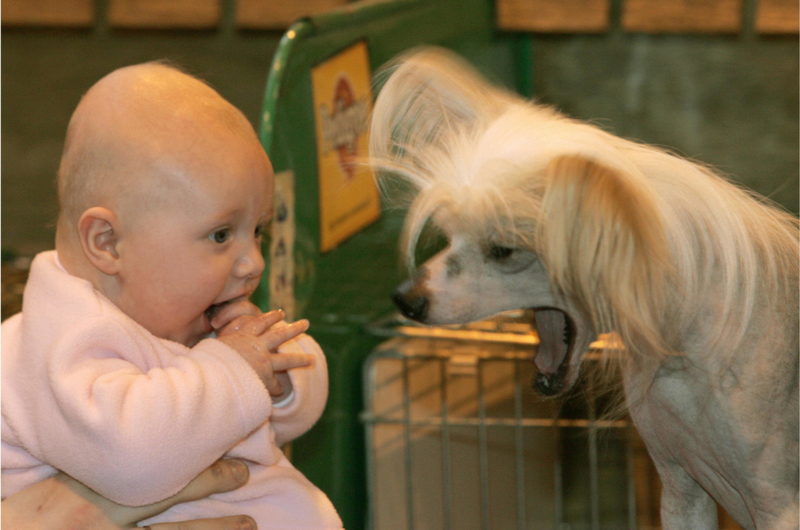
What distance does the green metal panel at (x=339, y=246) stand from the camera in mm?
1267

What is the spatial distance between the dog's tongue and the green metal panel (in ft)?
1.31

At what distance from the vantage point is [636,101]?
2.20m

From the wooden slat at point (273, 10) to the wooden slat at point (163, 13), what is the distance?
0.07m

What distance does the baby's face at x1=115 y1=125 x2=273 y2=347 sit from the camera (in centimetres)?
84

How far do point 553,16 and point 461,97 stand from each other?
1.35 m

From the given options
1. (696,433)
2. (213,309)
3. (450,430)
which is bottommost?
(450,430)

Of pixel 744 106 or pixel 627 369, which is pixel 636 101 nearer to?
pixel 744 106

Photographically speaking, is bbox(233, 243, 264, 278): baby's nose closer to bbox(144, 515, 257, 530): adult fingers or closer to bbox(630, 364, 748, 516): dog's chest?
bbox(144, 515, 257, 530): adult fingers

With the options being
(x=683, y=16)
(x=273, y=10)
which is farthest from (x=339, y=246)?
(x=683, y=16)

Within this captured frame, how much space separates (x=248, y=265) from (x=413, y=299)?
21 centimetres

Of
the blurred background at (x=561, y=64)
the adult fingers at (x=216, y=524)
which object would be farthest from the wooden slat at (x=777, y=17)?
the adult fingers at (x=216, y=524)

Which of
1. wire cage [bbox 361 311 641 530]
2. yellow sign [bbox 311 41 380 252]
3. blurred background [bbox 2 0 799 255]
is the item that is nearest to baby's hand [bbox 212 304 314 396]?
yellow sign [bbox 311 41 380 252]

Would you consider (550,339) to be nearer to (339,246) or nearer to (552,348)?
(552,348)

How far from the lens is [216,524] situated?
0.86 metres
